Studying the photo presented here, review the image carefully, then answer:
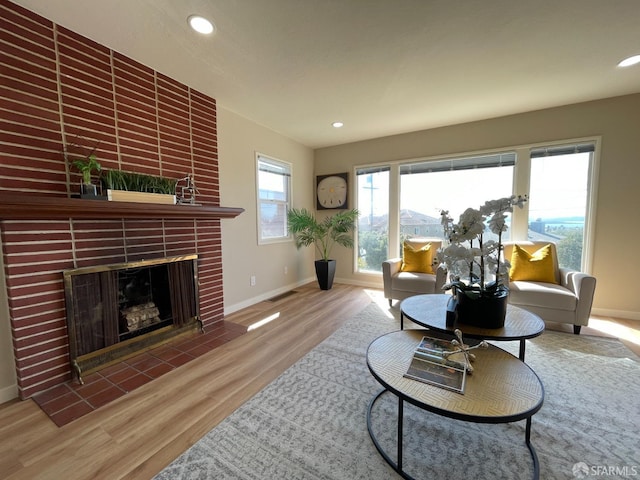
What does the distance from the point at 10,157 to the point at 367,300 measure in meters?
3.64

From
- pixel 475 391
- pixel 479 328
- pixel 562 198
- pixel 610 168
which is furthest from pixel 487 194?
pixel 475 391

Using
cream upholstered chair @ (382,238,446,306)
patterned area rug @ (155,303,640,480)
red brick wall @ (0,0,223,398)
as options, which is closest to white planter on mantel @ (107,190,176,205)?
red brick wall @ (0,0,223,398)

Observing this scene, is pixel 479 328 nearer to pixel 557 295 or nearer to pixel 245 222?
pixel 557 295

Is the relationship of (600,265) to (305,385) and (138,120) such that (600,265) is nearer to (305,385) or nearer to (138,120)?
(305,385)

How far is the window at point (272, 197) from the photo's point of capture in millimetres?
3695

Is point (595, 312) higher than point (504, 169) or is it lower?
lower

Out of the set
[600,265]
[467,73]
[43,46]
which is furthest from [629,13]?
[43,46]

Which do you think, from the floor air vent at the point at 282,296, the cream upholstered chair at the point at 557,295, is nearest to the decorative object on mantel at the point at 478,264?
the cream upholstered chair at the point at 557,295

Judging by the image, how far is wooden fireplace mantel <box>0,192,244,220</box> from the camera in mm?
1455

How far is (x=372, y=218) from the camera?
14.6 ft

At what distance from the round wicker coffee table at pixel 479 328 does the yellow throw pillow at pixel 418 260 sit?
135 cm

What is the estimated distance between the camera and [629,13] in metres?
1.65

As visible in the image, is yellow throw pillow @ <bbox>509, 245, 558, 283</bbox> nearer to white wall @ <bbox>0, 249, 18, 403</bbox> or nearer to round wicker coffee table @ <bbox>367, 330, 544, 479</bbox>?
round wicker coffee table @ <bbox>367, 330, 544, 479</bbox>

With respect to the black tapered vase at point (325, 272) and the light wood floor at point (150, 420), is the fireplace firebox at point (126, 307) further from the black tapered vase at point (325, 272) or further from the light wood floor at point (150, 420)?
the black tapered vase at point (325, 272)
